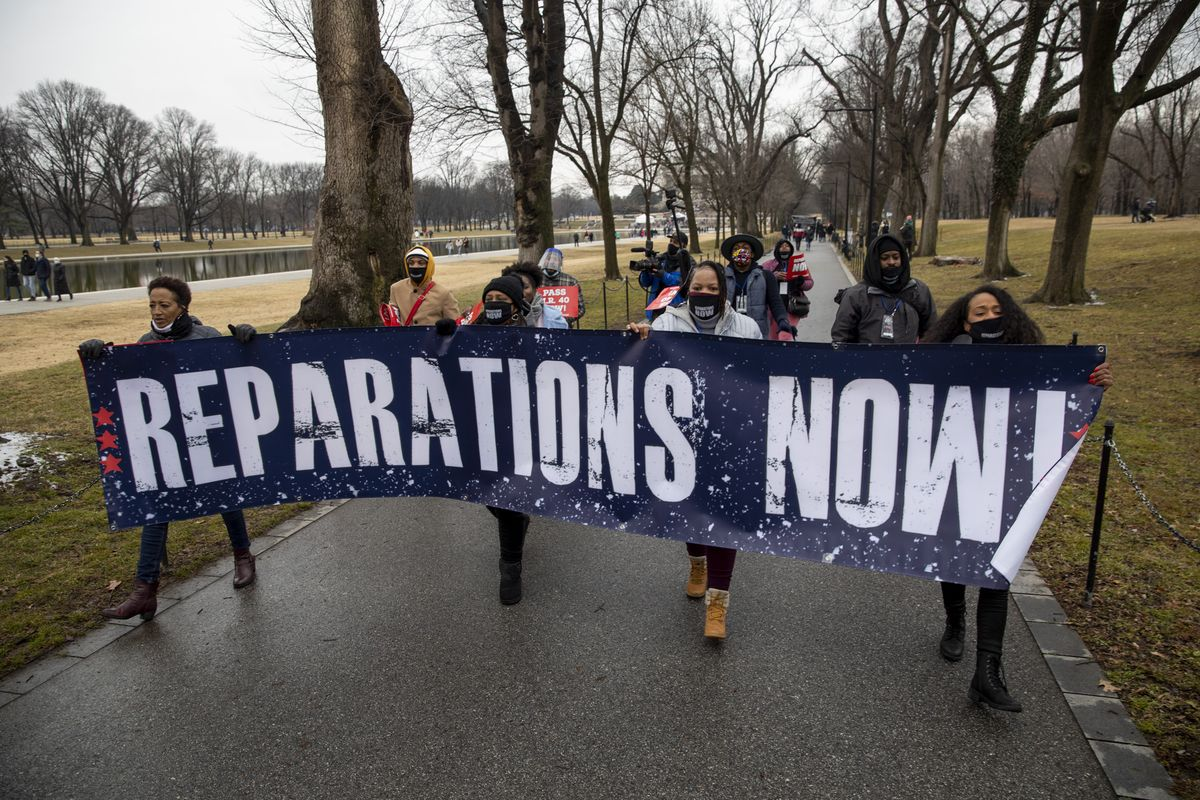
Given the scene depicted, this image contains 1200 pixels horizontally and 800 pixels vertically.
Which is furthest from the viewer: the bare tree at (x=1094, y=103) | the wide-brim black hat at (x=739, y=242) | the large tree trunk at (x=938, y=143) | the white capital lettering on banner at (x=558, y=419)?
the large tree trunk at (x=938, y=143)

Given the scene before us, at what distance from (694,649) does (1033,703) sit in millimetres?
1573

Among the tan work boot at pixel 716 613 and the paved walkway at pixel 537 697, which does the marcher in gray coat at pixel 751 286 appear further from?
the tan work boot at pixel 716 613

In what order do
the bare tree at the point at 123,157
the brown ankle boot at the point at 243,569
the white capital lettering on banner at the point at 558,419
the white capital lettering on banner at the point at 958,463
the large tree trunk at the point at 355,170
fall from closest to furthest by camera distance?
the white capital lettering on banner at the point at 958,463 → the white capital lettering on banner at the point at 558,419 → the brown ankle boot at the point at 243,569 → the large tree trunk at the point at 355,170 → the bare tree at the point at 123,157

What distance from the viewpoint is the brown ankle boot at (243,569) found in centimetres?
488

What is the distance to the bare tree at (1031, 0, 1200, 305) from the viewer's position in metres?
14.1

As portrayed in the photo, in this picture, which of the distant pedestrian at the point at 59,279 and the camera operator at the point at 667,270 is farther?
the distant pedestrian at the point at 59,279

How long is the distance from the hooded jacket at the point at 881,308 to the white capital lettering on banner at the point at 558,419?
6.27 feet

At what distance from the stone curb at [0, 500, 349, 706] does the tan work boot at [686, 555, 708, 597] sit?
10.4 feet

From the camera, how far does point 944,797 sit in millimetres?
2838

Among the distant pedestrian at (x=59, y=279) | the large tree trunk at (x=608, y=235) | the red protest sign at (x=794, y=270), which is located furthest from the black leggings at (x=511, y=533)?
the distant pedestrian at (x=59, y=279)

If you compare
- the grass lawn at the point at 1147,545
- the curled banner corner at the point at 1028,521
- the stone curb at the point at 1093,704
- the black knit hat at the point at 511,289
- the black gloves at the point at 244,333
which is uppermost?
the black knit hat at the point at 511,289

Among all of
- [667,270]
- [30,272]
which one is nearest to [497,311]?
[667,270]

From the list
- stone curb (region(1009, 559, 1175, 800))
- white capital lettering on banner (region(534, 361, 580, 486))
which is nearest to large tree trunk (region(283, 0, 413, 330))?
white capital lettering on banner (region(534, 361, 580, 486))

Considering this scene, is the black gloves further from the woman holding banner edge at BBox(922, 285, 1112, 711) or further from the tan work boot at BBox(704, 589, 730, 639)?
the woman holding banner edge at BBox(922, 285, 1112, 711)
